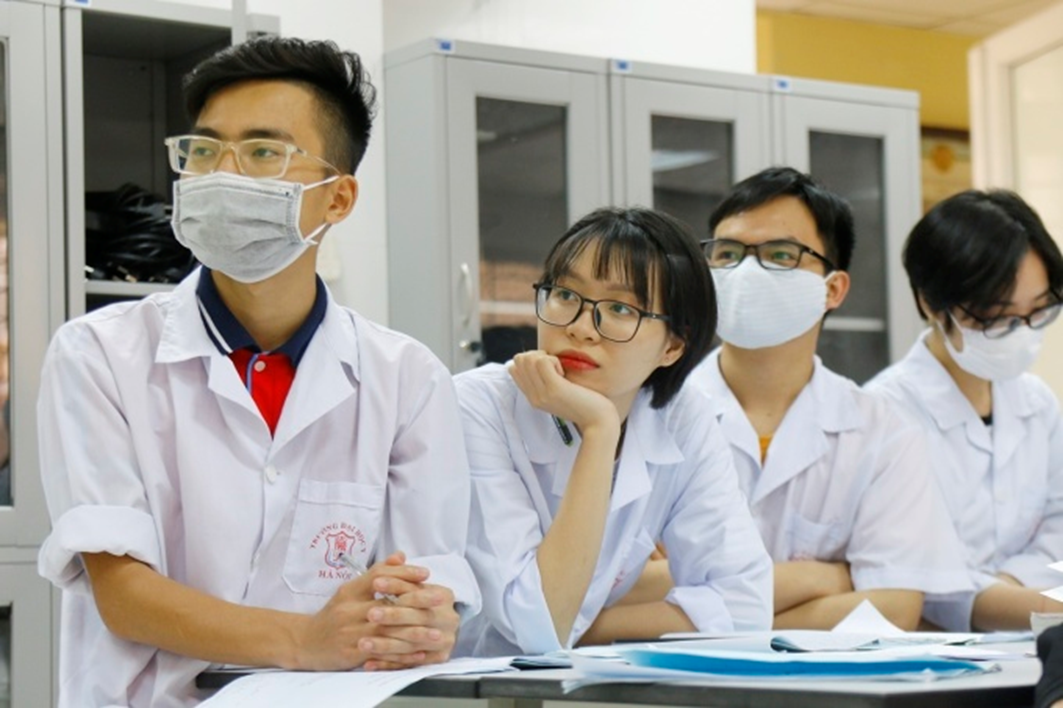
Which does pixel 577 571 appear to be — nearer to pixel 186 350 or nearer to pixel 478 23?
pixel 186 350

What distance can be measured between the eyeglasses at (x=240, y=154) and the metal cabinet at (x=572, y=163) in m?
Answer: 1.60

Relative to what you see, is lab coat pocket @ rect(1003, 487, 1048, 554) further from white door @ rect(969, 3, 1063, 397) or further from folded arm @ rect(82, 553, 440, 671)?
white door @ rect(969, 3, 1063, 397)

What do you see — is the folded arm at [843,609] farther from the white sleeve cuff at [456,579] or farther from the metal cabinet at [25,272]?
the metal cabinet at [25,272]

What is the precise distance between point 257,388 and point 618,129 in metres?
2.14

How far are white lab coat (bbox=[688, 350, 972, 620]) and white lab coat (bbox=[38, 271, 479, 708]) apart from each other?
0.85m

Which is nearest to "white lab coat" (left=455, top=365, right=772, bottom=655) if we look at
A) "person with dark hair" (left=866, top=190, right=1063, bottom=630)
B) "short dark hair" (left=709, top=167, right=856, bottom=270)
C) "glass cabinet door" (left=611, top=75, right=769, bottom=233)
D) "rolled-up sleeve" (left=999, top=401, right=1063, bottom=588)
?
"short dark hair" (left=709, top=167, right=856, bottom=270)

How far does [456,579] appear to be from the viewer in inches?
67.7

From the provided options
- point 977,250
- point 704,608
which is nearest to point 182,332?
point 704,608

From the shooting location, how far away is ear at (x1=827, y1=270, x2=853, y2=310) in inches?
104

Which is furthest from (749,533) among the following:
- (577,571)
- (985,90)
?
(985,90)

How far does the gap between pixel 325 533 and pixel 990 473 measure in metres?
1.45

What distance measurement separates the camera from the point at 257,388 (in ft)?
5.83

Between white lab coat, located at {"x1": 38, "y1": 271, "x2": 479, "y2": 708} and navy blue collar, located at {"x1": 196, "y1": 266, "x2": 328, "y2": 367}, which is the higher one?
navy blue collar, located at {"x1": 196, "y1": 266, "x2": 328, "y2": 367}

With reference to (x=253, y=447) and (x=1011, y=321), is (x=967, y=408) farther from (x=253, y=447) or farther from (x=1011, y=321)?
(x=253, y=447)
